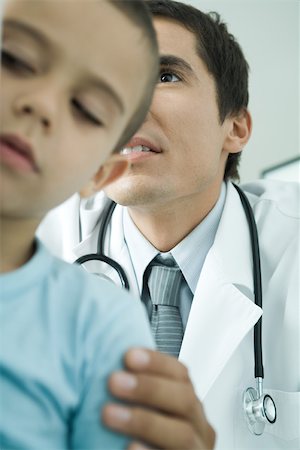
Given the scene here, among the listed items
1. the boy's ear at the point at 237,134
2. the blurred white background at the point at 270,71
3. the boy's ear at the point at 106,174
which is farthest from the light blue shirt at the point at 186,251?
the blurred white background at the point at 270,71

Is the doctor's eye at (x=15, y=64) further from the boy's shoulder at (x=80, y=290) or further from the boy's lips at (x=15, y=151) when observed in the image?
the boy's shoulder at (x=80, y=290)

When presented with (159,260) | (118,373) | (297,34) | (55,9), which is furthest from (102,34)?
(297,34)

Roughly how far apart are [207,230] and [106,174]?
27.7 inches

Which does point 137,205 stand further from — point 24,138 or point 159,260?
point 24,138

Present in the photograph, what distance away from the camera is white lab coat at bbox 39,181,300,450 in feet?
3.53

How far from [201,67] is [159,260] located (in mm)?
458

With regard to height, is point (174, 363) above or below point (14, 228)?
below

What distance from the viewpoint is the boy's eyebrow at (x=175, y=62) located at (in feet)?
4.21

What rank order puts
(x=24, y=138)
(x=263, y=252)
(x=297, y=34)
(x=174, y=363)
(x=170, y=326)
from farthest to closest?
(x=297, y=34) < (x=263, y=252) < (x=170, y=326) < (x=174, y=363) < (x=24, y=138)

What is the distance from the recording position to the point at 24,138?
0.48 m

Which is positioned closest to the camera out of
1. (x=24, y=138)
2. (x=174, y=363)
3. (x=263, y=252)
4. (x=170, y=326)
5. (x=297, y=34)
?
(x=24, y=138)

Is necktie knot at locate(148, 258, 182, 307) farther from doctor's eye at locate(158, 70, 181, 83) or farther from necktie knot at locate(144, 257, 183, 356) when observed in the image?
doctor's eye at locate(158, 70, 181, 83)

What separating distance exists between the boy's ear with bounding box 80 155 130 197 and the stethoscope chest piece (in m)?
0.56

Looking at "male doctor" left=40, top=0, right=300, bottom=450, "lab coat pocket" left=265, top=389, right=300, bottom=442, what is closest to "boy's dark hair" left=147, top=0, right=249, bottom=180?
"male doctor" left=40, top=0, right=300, bottom=450
